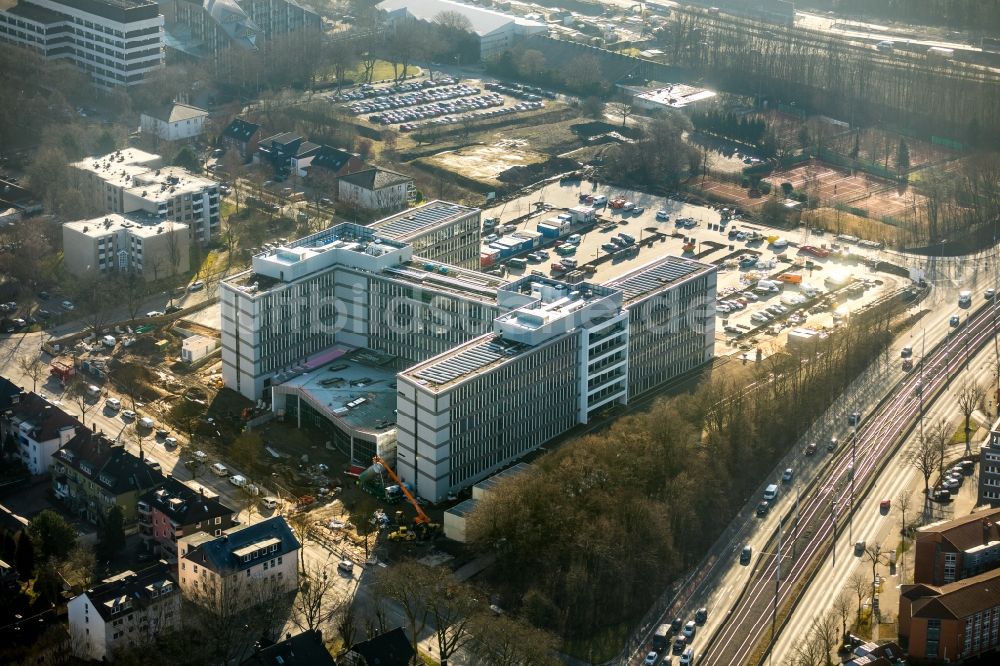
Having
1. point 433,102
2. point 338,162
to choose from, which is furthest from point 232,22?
point 338,162

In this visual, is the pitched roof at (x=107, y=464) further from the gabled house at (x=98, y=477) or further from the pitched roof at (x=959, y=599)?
the pitched roof at (x=959, y=599)

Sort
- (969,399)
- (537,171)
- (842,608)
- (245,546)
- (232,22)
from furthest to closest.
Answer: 1. (232,22)
2. (537,171)
3. (969,399)
4. (245,546)
5. (842,608)

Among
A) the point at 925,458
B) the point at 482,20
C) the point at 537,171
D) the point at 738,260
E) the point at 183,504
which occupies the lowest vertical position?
the point at 183,504

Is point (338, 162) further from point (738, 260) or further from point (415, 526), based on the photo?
point (415, 526)

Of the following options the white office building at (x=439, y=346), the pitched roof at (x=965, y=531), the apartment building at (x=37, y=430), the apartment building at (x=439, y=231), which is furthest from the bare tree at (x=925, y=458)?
the apartment building at (x=37, y=430)

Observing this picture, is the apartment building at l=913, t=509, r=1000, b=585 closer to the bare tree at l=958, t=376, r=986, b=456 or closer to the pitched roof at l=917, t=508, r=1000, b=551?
the pitched roof at l=917, t=508, r=1000, b=551

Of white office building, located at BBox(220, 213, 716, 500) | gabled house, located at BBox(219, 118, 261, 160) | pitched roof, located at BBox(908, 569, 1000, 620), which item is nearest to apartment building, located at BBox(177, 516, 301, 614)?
white office building, located at BBox(220, 213, 716, 500)
